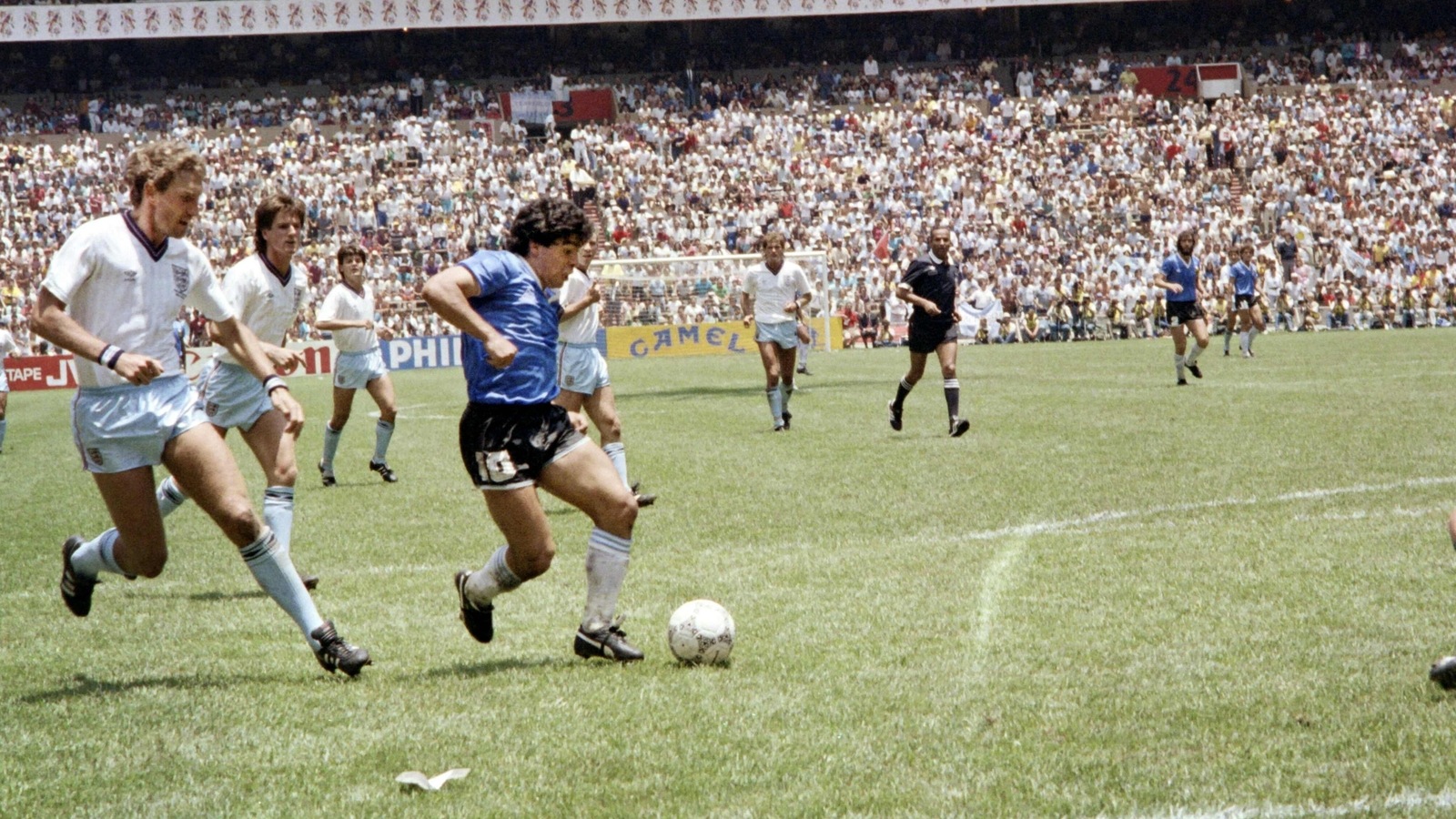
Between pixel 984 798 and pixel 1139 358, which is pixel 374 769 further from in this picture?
pixel 1139 358

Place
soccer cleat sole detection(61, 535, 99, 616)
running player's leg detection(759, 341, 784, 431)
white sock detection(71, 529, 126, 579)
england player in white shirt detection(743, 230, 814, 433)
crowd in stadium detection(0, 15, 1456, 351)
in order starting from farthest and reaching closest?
crowd in stadium detection(0, 15, 1456, 351) → england player in white shirt detection(743, 230, 814, 433) → running player's leg detection(759, 341, 784, 431) → soccer cleat sole detection(61, 535, 99, 616) → white sock detection(71, 529, 126, 579)

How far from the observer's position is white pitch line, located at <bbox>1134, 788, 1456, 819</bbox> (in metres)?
3.61

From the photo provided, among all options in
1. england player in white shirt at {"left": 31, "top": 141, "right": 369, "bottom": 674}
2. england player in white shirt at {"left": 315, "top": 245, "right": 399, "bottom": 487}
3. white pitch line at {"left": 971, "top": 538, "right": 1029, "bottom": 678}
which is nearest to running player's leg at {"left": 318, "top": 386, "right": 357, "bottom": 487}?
england player in white shirt at {"left": 315, "top": 245, "right": 399, "bottom": 487}

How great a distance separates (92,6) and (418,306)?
19831 millimetres

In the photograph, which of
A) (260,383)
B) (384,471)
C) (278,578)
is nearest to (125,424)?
(278,578)

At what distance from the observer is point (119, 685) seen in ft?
18.2

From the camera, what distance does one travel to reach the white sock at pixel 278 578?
18.6ft

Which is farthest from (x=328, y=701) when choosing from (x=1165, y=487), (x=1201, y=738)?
(x=1165, y=487)

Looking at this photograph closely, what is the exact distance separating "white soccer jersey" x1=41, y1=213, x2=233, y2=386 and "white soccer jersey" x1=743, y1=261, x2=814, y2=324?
1114 cm

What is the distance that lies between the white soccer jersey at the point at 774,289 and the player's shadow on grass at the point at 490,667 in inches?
429

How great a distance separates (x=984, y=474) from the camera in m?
11.4

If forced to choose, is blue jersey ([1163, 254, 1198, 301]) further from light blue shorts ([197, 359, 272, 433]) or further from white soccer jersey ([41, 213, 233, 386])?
white soccer jersey ([41, 213, 233, 386])

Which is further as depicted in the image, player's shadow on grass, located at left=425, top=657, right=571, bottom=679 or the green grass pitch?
player's shadow on grass, located at left=425, top=657, right=571, bottom=679

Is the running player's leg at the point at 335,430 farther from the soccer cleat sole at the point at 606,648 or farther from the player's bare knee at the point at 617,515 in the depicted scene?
the soccer cleat sole at the point at 606,648
